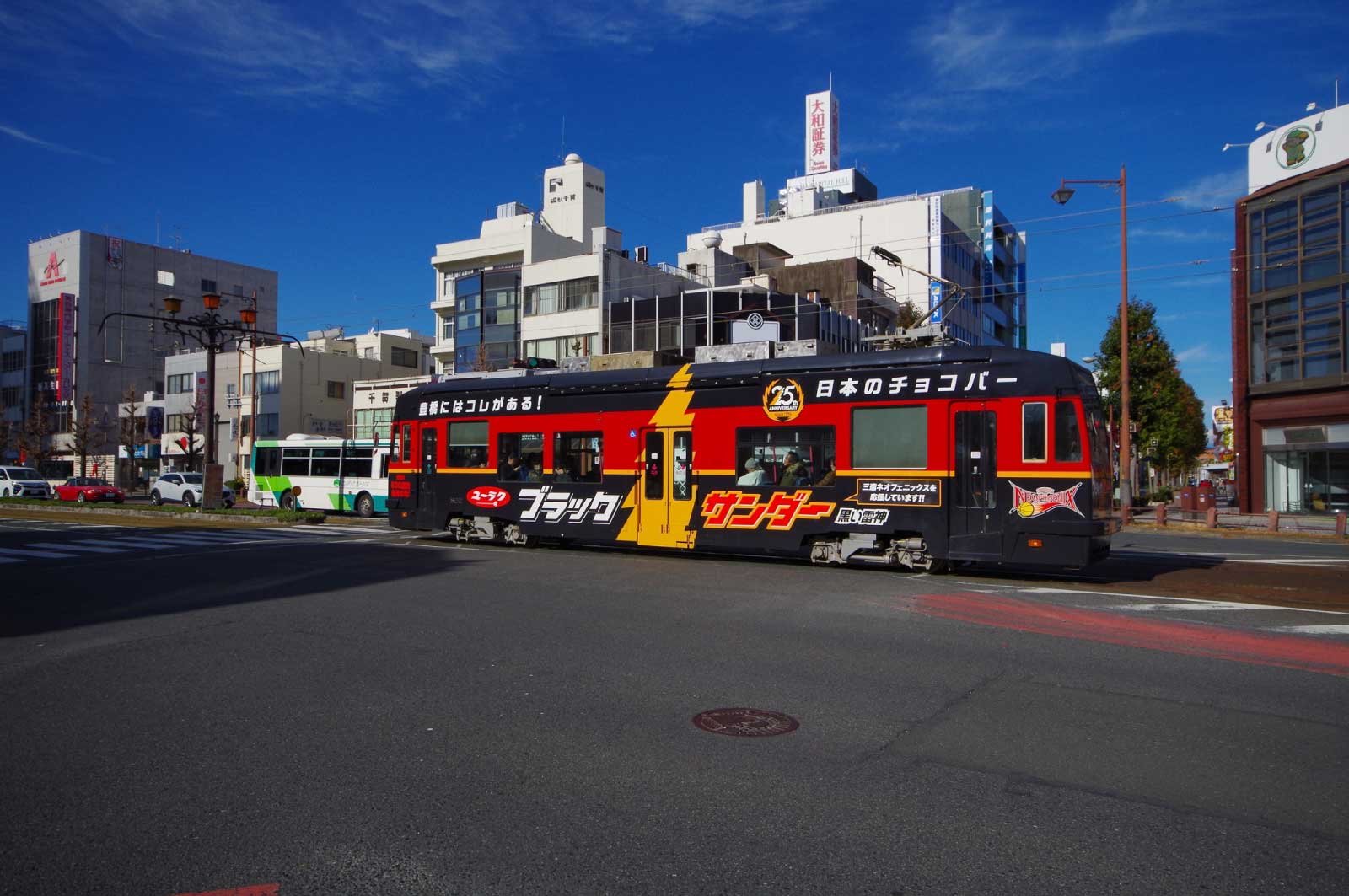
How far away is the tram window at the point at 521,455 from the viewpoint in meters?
19.1

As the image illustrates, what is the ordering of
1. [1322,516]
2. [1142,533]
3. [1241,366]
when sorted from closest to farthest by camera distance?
[1142,533] < [1322,516] < [1241,366]

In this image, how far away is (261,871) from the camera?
4051mm

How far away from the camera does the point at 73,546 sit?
19.0m

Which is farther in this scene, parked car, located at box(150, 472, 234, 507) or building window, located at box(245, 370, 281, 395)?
building window, located at box(245, 370, 281, 395)

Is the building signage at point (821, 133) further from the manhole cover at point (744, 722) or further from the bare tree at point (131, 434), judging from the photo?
the manhole cover at point (744, 722)

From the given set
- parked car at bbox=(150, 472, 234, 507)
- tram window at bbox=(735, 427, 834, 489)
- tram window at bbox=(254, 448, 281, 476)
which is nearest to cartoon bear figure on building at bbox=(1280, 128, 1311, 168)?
tram window at bbox=(735, 427, 834, 489)

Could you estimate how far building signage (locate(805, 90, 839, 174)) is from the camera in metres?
96.6

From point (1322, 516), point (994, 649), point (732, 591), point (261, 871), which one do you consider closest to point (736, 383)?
point (732, 591)

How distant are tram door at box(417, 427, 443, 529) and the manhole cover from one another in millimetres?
15349

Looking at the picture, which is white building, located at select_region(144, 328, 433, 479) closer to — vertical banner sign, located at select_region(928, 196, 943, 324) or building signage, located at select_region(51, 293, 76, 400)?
building signage, located at select_region(51, 293, 76, 400)

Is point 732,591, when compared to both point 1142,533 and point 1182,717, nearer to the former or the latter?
point 1182,717

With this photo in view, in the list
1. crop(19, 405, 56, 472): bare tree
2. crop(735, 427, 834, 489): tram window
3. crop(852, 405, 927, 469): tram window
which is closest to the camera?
crop(852, 405, 927, 469): tram window

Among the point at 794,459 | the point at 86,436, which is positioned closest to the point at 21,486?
the point at 86,436

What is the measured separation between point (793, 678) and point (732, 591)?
4.93 meters
